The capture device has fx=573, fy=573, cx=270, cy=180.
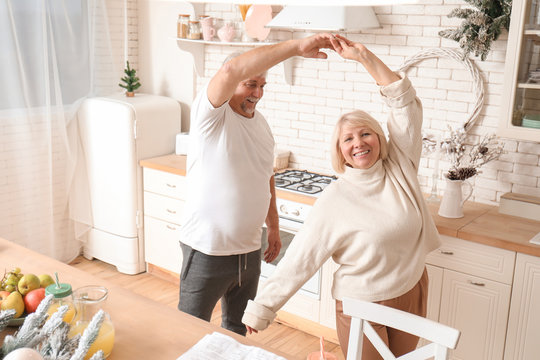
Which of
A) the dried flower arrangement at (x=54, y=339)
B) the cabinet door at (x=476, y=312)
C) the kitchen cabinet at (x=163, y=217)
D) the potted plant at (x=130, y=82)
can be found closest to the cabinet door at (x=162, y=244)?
the kitchen cabinet at (x=163, y=217)

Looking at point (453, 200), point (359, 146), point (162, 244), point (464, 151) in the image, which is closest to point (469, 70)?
point (464, 151)

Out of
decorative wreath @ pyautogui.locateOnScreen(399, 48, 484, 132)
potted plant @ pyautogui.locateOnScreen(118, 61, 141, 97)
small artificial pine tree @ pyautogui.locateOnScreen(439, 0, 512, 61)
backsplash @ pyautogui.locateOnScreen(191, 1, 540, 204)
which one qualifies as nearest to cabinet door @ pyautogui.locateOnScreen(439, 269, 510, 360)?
backsplash @ pyautogui.locateOnScreen(191, 1, 540, 204)

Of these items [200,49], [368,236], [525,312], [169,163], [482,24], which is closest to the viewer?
[368,236]

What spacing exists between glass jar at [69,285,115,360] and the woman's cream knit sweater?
544mm

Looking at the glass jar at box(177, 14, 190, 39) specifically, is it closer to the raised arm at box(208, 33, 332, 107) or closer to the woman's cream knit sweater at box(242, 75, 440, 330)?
the raised arm at box(208, 33, 332, 107)

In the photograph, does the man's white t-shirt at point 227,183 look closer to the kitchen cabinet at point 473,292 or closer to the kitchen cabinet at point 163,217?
the kitchen cabinet at point 473,292

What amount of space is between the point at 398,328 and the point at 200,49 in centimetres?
314

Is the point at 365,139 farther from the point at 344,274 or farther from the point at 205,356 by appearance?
the point at 205,356

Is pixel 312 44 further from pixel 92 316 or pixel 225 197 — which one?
pixel 92 316

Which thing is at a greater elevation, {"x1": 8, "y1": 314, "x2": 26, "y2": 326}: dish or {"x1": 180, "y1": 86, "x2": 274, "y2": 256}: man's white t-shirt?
{"x1": 180, "y1": 86, "x2": 274, "y2": 256}: man's white t-shirt

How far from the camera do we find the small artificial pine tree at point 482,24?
2.94 m

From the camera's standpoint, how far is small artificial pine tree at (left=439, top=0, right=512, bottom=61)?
2939mm

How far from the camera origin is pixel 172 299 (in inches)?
158

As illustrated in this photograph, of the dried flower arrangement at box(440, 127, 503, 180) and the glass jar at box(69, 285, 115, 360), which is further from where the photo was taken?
the dried flower arrangement at box(440, 127, 503, 180)
